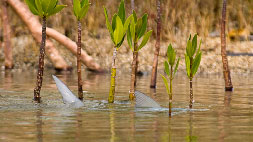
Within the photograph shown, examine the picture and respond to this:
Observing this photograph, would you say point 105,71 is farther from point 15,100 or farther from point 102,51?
point 15,100

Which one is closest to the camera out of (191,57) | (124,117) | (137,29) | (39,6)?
(124,117)

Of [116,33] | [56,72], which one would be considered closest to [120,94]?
[116,33]

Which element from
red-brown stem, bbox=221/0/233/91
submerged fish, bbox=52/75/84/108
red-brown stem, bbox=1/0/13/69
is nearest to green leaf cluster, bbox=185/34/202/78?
submerged fish, bbox=52/75/84/108

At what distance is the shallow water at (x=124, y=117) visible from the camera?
24.5 feet

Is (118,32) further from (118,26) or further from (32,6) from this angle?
(32,6)

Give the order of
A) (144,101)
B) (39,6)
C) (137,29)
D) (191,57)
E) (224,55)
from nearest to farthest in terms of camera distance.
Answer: (191,57) < (39,6) < (144,101) < (137,29) < (224,55)

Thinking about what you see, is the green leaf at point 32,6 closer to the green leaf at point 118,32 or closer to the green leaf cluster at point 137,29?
the green leaf at point 118,32

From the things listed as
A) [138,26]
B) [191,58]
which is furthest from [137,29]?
[191,58]

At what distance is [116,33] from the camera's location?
10359mm

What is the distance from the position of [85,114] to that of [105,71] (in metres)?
11.6

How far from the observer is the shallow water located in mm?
7457

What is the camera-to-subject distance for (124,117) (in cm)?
934

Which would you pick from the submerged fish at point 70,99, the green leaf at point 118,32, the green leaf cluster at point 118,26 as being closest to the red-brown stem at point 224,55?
the green leaf cluster at point 118,26

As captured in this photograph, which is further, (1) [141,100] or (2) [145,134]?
(1) [141,100]
